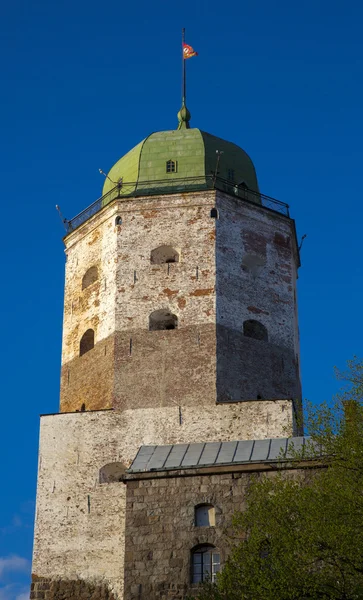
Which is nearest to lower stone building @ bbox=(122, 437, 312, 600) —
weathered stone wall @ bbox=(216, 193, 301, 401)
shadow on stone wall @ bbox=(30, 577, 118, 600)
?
shadow on stone wall @ bbox=(30, 577, 118, 600)

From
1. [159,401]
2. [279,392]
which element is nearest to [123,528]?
[159,401]

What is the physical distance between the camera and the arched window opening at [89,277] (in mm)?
37656

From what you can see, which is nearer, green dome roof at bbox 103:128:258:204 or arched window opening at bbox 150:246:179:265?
arched window opening at bbox 150:246:179:265

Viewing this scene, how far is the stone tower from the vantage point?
33375 mm

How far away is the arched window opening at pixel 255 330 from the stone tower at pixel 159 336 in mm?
41

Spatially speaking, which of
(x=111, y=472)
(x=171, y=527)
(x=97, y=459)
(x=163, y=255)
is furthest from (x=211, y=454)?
(x=163, y=255)

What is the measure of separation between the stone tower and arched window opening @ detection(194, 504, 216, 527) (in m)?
3.21

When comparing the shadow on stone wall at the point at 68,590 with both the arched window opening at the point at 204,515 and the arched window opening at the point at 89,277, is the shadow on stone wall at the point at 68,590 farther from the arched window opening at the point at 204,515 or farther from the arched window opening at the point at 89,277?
the arched window opening at the point at 89,277

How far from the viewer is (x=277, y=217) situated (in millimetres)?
38250

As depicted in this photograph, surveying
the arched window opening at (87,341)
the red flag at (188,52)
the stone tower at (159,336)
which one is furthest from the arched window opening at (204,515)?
the red flag at (188,52)

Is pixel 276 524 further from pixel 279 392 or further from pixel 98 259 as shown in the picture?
pixel 98 259

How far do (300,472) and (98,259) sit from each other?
11091 millimetres

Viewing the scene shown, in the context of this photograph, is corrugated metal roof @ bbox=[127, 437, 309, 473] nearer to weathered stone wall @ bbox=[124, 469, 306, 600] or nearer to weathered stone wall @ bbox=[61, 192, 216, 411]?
weathered stone wall @ bbox=[124, 469, 306, 600]

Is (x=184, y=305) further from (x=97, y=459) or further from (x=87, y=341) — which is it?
(x=97, y=459)
